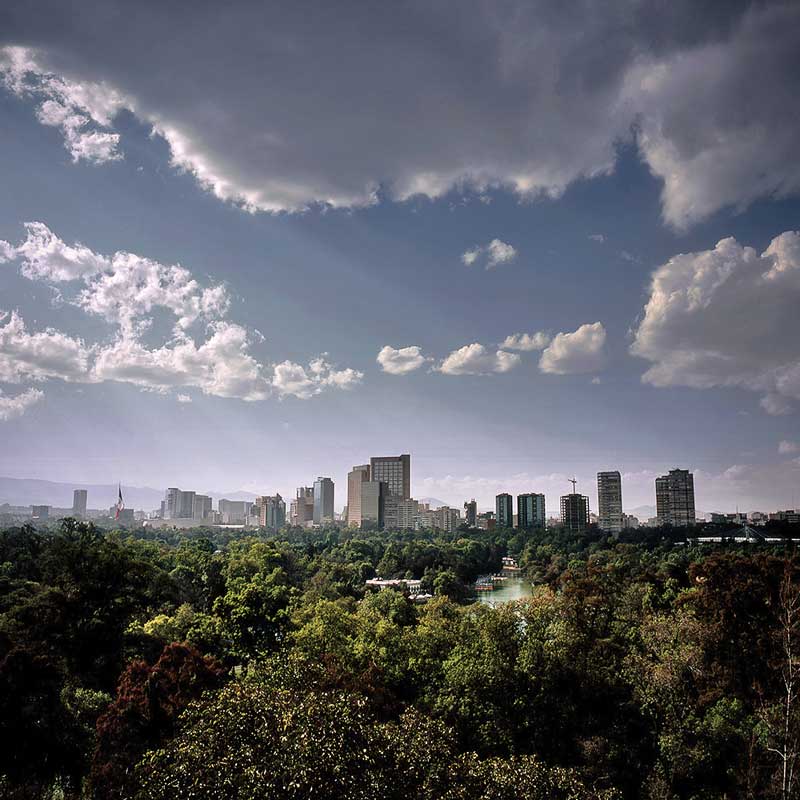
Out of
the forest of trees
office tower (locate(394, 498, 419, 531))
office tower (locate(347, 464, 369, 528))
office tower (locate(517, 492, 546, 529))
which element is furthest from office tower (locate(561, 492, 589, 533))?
the forest of trees

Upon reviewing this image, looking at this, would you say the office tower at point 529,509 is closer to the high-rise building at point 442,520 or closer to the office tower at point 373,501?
the high-rise building at point 442,520

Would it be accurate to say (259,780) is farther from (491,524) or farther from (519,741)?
(491,524)

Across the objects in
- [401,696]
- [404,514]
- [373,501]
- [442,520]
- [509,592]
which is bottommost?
[509,592]

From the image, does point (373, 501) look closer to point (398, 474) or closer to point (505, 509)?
point (398, 474)

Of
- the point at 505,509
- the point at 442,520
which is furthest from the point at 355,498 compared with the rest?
the point at 505,509

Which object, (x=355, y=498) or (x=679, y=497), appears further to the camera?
(x=355, y=498)

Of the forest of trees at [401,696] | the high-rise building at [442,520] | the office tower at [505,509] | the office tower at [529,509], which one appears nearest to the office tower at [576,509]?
the office tower at [529,509]

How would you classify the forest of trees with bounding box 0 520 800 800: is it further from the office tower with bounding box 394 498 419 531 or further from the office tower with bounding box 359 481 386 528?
the office tower with bounding box 394 498 419 531
